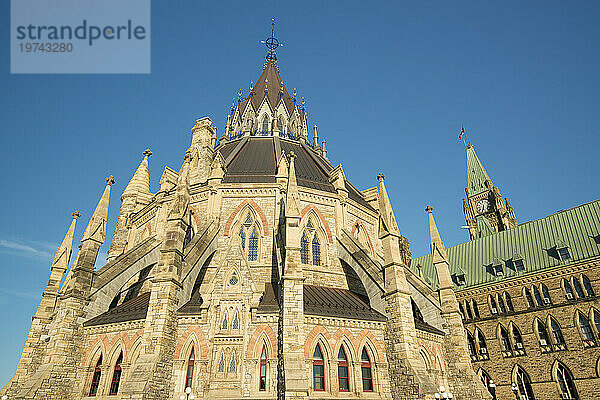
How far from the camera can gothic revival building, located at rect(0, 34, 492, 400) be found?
60.3 ft

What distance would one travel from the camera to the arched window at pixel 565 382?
29.8 metres

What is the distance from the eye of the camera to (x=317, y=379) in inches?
744

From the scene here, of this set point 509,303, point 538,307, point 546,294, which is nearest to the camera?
point 538,307

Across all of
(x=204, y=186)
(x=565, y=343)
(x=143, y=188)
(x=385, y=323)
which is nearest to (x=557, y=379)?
(x=565, y=343)

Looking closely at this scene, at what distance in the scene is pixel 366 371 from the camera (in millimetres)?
19766

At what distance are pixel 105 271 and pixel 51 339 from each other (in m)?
4.46

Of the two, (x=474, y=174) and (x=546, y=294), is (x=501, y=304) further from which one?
(x=474, y=174)

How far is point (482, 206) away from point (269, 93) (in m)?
51.6

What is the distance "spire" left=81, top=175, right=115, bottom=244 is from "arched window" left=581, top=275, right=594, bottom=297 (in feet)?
126

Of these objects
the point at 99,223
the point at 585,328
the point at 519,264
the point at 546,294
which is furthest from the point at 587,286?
the point at 99,223

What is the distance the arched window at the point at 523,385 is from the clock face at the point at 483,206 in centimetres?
4387

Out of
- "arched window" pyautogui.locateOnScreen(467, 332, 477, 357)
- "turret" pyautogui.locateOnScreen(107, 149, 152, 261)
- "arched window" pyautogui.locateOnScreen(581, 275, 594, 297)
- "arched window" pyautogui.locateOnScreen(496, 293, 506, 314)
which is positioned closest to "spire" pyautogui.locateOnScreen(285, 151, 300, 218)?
"turret" pyautogui.locateOnScreen(107, 149, 152, 261)

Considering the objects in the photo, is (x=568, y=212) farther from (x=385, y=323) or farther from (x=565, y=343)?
(x=385, y=323)

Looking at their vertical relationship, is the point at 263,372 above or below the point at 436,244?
below
